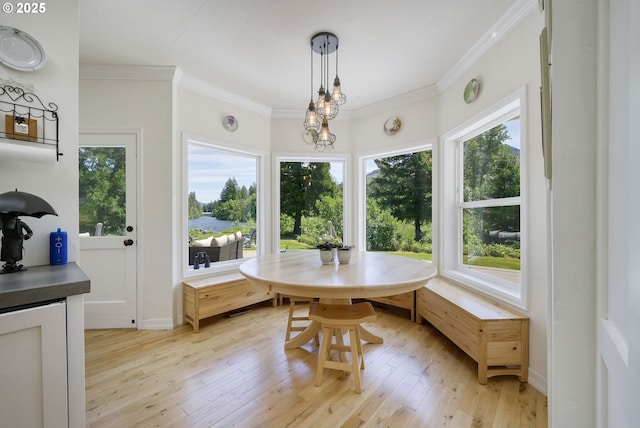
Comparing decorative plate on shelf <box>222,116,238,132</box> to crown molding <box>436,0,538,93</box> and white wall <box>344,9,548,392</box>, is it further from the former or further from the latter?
white wall <box>344,9,548,392</box>

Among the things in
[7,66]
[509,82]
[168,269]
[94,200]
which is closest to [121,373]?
[168,269]

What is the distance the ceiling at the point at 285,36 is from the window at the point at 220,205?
2.71ft

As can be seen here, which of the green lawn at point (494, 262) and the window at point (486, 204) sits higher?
the window at point (486, 204)

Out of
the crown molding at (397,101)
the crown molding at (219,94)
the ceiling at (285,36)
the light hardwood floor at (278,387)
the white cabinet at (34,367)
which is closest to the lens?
the white cabinet at (34,367)

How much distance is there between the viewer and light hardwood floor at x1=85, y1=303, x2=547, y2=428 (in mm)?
1575

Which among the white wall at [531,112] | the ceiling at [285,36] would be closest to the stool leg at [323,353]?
the white wall at [531,112]

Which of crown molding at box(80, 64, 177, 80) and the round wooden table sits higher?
crown molding at box(80, 64, 177, 80)

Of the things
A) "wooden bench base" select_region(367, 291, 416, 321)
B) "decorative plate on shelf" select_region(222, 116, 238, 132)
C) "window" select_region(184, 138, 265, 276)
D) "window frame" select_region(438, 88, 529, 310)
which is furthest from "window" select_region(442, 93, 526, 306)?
"decorative plate on shelf" select_region(222, 116, 238, 132)

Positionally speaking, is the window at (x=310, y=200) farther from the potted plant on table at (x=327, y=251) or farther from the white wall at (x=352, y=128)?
the potted plant on table at (x=327, y=251)

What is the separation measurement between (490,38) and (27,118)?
3134 millimetres

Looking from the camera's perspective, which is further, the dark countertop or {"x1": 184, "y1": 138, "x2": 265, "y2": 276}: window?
{"x1": 184, "y1": 138, "x2": 265, "y2": 276}: window

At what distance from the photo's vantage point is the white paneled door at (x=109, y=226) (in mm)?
2686

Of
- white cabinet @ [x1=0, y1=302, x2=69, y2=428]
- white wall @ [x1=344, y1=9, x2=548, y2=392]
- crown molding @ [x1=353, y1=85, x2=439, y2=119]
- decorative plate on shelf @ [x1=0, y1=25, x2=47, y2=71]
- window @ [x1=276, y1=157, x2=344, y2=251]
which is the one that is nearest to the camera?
white cabinet @ [x1=0, y1=302, x2=69, y2=428]

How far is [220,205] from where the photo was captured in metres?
3.40
